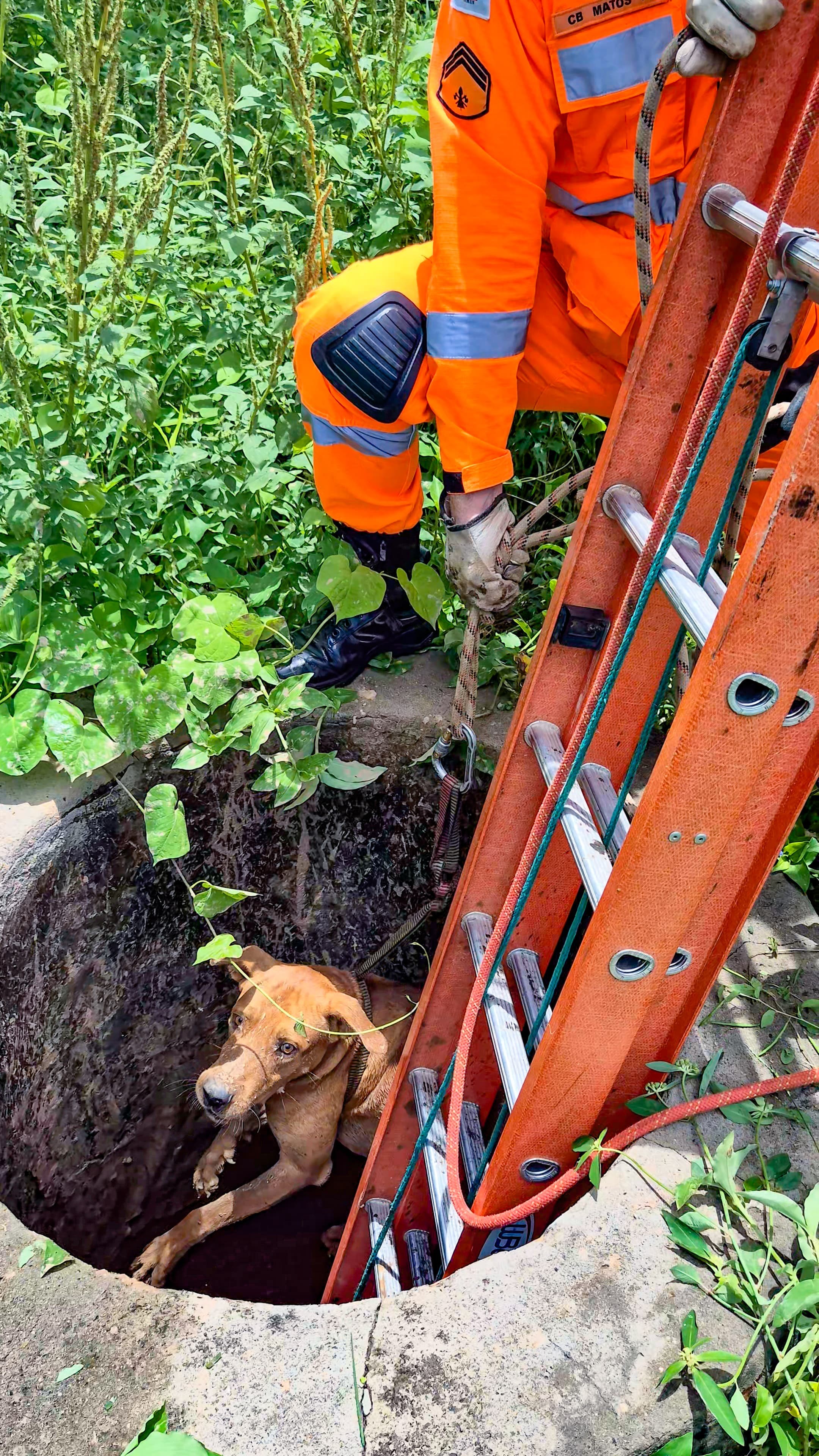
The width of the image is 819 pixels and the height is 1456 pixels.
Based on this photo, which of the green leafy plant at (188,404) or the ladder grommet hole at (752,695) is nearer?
the ladder grommet hole at (752,695)

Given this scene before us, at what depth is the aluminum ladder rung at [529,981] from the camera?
1918 millimetres

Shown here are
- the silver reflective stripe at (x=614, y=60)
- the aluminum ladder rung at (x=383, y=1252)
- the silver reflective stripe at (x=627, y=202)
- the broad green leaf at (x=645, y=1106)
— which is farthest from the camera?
the aluminum ladder rung at (x=383, y=1252)

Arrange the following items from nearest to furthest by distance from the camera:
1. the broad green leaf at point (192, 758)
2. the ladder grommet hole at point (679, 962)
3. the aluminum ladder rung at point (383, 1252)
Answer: the ladder grommet hole at point (679, 962), the aluminum ladder rung at point (383, 1252), the broad green leaf at point (192, 758)

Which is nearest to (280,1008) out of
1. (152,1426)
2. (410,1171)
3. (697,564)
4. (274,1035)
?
(274,1035)

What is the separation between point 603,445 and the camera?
1.57m

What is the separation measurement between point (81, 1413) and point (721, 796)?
109 centimetres

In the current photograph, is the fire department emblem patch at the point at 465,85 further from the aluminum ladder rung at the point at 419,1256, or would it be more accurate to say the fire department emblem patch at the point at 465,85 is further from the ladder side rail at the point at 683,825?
the aluminum ladder rung at the point at 419,1256

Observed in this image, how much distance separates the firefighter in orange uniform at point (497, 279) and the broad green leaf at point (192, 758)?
38 centimetres

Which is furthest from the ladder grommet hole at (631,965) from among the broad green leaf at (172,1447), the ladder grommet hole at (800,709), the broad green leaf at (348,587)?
the broad green leaf at (348,587)

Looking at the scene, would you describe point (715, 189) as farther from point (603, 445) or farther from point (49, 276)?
point (49, 276)

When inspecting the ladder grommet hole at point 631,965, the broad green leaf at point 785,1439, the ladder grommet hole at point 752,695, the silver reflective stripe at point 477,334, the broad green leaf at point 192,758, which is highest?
the ladder grommet hole at point 752,695

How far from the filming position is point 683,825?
4.01ft

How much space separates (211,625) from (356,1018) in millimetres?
934

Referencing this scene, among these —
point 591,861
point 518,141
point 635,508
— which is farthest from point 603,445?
point 518,141
